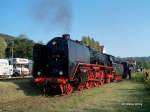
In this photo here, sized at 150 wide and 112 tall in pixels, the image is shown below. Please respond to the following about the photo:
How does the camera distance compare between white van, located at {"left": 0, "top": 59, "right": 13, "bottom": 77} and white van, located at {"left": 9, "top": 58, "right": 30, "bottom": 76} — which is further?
white van, located at {"left": 9, "top": 58, "right": 30, "bottom": 76}

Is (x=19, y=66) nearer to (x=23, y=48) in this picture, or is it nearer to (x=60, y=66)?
(x=60, y=66)

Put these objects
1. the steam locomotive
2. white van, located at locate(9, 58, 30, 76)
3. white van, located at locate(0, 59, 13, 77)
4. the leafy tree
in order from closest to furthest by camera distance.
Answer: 1. the steam locomotive
2. white van, located at locate(0, 59, 13, 77)
3. white van, located at locate(9, 58, 30, 76)
4. the leafy tree

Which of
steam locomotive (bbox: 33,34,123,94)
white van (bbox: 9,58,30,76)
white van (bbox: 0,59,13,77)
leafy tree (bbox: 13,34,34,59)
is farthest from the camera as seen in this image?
leafy tree (bbox: 13,34,34,59)

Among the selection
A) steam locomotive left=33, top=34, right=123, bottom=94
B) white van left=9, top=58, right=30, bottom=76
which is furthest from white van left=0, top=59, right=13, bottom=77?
steam locomotive left=33, top=34, right=123, bottom=94

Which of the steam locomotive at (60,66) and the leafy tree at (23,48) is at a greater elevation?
the leafy tree at (23,48)

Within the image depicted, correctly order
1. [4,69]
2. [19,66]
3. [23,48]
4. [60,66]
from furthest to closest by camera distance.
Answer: [23,48]
[19,66]
[4,69]
[60,66]

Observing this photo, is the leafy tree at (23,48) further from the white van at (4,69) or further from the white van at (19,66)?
the white van at (4,69)

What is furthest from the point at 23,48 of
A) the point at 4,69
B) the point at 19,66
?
the point at 4,69

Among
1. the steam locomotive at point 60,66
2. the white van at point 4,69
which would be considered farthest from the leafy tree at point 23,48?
the steam locomotive at point 60,66

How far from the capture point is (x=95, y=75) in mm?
31453

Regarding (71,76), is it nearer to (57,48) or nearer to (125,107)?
(57,48)

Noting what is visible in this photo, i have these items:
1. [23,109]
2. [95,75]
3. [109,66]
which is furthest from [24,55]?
[23,109]

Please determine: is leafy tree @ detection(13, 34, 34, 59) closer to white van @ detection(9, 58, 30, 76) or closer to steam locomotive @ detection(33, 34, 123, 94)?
white van @ detection(9, 58, 30, 76)

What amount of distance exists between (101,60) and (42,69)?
12655 mm
